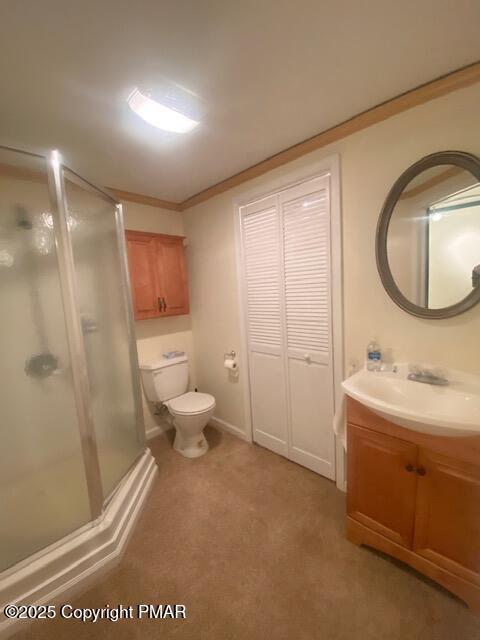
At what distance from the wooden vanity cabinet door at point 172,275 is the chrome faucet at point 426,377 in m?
2.00

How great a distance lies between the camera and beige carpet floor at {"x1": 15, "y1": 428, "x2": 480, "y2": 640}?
1048 mm

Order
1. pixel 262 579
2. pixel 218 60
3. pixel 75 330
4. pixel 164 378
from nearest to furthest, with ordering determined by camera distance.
A: pixel 218 60 < pixel 262 579 < pixel 75 330 < pixel 164 378

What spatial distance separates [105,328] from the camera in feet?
5.77

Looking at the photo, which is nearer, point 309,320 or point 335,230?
point 335,230

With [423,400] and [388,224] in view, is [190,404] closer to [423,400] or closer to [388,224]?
[423,400]

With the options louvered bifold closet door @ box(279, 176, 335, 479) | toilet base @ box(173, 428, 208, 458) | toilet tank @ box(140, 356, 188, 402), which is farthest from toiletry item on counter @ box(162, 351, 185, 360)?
louvered bifold closet door @ box(279, 176, 335, 479)

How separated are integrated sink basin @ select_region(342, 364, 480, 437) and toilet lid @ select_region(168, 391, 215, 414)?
1.25 meters

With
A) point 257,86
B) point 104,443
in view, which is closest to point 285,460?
point 104,443

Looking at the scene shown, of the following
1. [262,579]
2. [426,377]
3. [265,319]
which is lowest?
[262,579]

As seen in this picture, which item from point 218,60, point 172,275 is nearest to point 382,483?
point 218,60

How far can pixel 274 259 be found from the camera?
6.30 ft

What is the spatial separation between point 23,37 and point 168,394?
2.24m

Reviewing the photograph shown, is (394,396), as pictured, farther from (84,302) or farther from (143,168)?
(143,168)

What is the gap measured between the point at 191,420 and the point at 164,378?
48 cm
